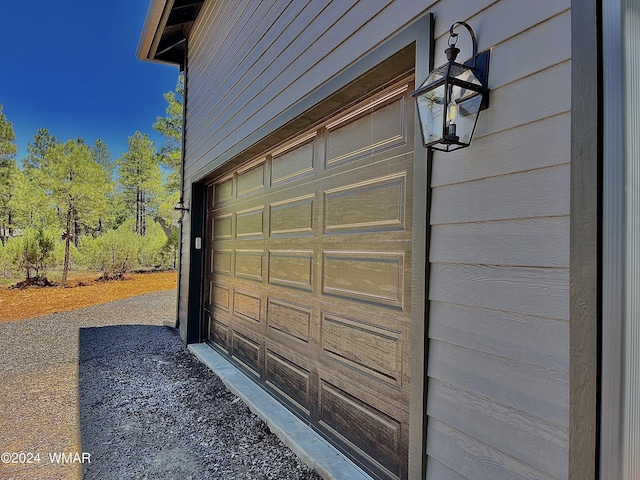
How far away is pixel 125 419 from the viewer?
290cm

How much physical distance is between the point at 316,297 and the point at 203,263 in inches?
112

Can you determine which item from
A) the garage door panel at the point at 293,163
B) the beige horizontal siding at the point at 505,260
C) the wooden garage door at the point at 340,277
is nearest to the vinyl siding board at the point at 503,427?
the beige horizontal siding at the point at 505,260

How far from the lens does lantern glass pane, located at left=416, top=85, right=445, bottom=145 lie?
1403mm

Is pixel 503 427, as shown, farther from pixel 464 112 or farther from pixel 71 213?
pixel 71 213

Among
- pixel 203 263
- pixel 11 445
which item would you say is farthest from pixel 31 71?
pixel 11 445

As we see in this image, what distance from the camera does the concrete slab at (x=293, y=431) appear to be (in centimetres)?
216

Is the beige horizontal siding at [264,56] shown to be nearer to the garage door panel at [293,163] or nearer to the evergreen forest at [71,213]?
the garage door panel at [293,163]

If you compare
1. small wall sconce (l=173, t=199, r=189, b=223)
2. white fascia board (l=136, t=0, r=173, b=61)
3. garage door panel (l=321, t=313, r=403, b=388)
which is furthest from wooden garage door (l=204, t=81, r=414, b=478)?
white fascia board (l=136, t=0, r=173, b=61)

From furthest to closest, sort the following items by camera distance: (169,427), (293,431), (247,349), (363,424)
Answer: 1. (247,349)
2. (169,427)
3. (293,431)
4. (363,424)

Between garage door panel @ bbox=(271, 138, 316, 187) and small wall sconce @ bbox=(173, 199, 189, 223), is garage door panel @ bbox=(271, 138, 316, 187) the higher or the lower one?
the higher one

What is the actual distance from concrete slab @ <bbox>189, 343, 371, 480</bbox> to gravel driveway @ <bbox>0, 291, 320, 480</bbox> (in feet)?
0.20

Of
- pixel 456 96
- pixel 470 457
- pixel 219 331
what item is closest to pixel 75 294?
pixel 219 331

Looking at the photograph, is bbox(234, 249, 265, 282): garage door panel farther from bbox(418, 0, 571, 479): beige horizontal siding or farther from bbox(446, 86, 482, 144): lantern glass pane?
bbox(446, 86, 482, 144): lantern glass pane

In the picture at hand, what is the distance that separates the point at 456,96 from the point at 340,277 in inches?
52.6
